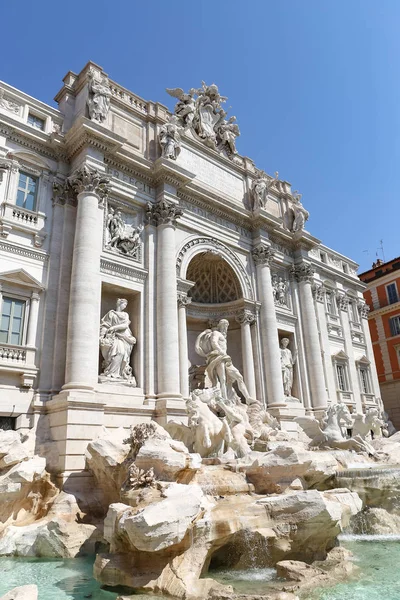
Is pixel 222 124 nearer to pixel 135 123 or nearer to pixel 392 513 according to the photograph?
pixel 135 123

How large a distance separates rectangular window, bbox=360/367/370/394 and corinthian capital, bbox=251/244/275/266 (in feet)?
32.4

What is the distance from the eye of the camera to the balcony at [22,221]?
12727 millimetres

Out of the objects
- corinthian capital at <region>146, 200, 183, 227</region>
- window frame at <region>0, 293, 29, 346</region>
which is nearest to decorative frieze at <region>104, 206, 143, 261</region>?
corinthian capital at <region>146, 200, 183, 227</region>

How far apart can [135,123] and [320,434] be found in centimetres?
1313

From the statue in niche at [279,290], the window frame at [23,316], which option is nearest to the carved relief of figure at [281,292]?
the statue in niche at [279,290]

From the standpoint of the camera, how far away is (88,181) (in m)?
13.8

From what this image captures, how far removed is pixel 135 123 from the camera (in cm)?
1692

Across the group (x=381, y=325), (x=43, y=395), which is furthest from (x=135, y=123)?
(x=381, y=325)

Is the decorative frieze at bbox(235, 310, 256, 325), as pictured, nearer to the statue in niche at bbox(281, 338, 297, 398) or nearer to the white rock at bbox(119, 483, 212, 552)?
the statue in niche at bbox(281, 338, 297, 398)

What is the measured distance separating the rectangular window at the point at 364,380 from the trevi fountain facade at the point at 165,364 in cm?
83

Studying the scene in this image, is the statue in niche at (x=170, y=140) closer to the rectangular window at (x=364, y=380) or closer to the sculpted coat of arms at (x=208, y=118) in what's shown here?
the sculpted coat of arms at (x=208, y=118)

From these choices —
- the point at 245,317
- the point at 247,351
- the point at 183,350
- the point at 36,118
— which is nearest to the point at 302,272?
the point at 245,317

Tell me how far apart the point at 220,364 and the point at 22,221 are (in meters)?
7.97

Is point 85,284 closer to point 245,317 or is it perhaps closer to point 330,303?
point 245,317
